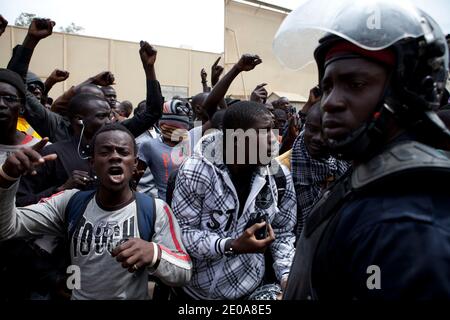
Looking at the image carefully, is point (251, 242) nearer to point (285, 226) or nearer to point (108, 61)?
point (285, 226)

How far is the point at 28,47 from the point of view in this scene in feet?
9.71

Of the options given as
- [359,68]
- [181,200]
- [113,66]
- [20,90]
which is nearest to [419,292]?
[359,68]

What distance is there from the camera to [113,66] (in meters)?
15.7

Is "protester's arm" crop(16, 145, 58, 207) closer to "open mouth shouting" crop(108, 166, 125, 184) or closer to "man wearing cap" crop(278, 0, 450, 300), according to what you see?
"open mouth shouting" crop(108, 166, 125, 184)

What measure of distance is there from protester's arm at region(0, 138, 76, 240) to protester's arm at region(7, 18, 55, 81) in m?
1.41

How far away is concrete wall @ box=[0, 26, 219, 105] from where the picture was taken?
14047mm

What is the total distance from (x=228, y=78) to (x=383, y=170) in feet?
8.42

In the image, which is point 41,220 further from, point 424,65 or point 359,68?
point 424,65

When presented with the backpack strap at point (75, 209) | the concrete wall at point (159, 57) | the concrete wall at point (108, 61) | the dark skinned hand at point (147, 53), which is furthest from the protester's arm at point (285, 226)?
the concrete wall at point (108, 61)

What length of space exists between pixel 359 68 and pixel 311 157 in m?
1.66

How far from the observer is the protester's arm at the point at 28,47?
9.50 ft

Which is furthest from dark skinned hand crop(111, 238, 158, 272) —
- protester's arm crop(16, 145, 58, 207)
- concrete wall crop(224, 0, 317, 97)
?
concrete wall crop(224, 0, 317, 97)

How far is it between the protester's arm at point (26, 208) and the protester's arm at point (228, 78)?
1.77 m

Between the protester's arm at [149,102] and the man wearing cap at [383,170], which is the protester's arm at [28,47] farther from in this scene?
the man wearing cap at [383,170]
